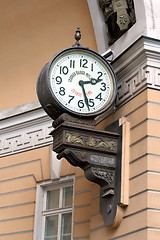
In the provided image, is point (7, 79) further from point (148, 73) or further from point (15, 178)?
point (148, 73)

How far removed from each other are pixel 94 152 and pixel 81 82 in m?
0.88

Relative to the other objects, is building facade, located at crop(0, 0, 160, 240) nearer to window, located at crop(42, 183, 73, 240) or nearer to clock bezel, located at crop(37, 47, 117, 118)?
window, located at crop(42, 183, 73, 240)

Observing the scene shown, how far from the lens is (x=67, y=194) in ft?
29.4

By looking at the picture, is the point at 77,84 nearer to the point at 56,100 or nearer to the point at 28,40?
the point at 56,100

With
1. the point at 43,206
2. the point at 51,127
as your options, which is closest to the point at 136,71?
the point at 51,127

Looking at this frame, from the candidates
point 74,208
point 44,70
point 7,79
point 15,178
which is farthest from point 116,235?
point 7,79

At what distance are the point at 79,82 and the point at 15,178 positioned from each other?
287cm

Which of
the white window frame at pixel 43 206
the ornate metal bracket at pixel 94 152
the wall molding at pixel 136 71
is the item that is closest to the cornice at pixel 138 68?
the wall molding at pixel 136 71

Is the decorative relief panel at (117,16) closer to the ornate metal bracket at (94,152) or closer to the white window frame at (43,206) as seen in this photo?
the ornate metal bracket at (94,152)

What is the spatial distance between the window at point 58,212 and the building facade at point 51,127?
15mm

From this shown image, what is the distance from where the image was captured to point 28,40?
1002 cm

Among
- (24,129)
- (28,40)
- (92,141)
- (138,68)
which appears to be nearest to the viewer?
(92,141)

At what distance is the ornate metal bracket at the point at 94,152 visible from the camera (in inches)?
273

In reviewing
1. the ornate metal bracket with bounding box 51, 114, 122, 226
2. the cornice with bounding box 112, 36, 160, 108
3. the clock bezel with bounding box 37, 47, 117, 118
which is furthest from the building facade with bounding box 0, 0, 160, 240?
the clock bezel with bounding box 37, 47, 117, 118
